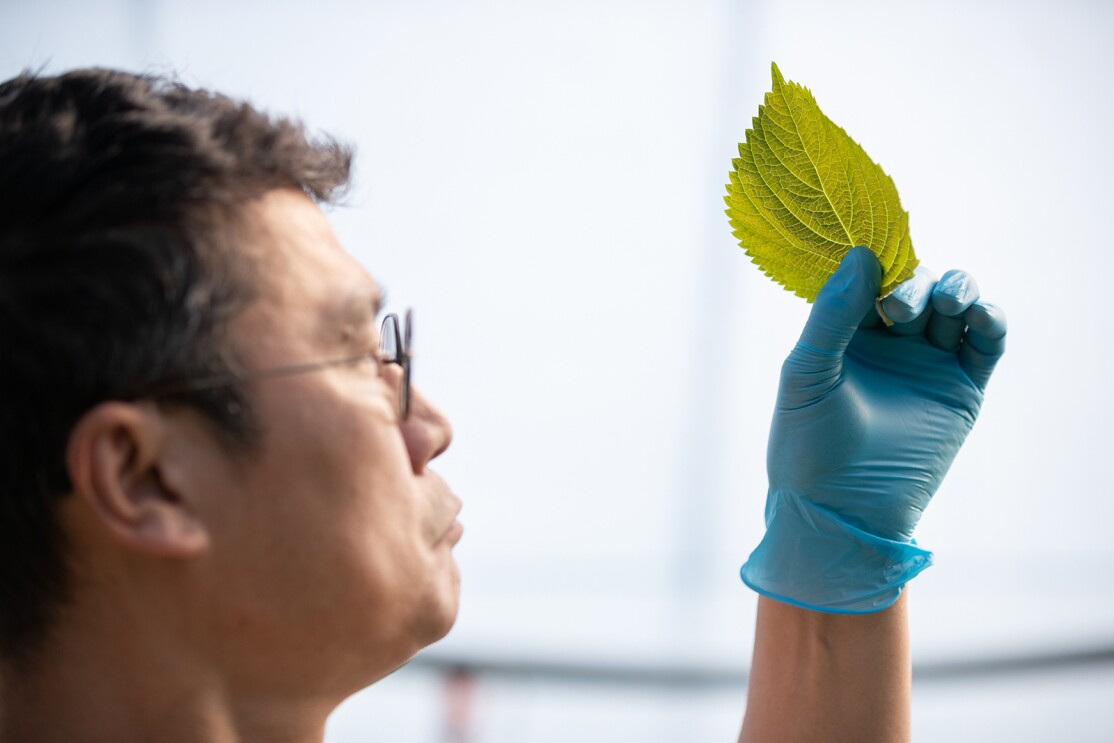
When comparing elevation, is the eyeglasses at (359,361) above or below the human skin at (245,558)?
above

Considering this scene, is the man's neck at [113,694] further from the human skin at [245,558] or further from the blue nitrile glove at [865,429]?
the blue nitrile glove at [865,429]

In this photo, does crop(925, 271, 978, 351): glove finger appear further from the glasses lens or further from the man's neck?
the man's neck

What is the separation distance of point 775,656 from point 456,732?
2.39 metres

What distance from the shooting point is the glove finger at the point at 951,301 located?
1174mm

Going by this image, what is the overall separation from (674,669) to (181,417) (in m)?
3.08

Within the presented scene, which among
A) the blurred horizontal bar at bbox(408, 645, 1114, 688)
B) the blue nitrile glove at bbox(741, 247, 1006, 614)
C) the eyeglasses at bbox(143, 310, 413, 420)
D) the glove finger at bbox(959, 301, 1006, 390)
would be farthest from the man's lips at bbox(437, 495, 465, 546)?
the blurred horizontal bar at bbox(408, 645, 1114, 688)

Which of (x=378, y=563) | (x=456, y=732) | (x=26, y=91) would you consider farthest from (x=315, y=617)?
(x=456, y=732)

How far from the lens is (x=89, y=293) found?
2.60 feet

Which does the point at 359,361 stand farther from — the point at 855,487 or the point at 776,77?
the point at 855,487

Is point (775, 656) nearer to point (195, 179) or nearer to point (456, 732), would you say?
point (195, 179)

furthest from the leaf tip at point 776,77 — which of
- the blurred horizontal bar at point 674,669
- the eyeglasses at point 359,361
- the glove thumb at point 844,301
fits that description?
the blurred horizontal bar at point 674,669

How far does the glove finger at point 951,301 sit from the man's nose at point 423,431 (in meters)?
0.65

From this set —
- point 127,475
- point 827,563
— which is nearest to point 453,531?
point 127,475

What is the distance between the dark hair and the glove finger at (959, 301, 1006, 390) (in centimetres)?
91
